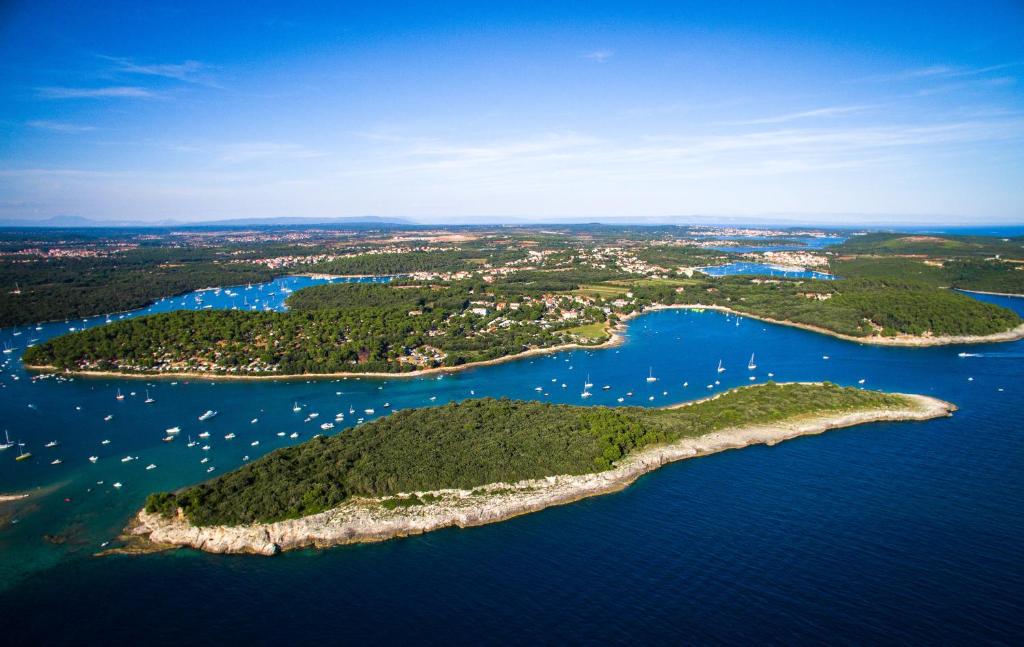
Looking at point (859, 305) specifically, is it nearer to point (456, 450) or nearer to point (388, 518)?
point (456, 450)

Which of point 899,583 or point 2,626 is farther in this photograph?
point 899,583

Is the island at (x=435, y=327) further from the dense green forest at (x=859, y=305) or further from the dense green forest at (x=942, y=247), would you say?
the dense green forest at (x=942, y=247)

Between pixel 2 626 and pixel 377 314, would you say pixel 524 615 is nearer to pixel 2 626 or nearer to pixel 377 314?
pixel 2 626

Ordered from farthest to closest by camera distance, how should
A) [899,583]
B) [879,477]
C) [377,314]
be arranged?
1. [377,314]
2. [879,477]
3. [899,583]

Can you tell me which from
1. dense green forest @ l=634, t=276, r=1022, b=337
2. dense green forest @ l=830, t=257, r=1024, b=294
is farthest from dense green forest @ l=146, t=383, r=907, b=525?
dense green forest @ l=830, t=257, r=1024, b=294

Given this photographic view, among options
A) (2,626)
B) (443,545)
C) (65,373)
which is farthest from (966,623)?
(65,373)
